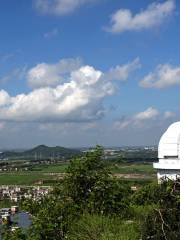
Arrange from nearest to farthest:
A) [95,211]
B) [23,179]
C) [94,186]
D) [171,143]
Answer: [95,211] < [94,186] < [171,143] < [23,179]

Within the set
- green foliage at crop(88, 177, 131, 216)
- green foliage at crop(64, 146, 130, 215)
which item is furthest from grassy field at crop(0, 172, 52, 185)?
green foliage at crop(88, 177, 131, 216)

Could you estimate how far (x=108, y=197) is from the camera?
18516 millimetres

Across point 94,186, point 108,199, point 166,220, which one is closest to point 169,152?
point 94,186

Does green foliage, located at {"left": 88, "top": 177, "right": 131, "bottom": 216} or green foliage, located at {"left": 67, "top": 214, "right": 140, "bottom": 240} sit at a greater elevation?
green foliage, located at {"left": 88, "top": 177, "right": 131, "bottom": 216}

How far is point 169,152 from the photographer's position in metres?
34.8

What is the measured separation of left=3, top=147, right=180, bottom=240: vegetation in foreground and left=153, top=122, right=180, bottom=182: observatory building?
13355 millimetres

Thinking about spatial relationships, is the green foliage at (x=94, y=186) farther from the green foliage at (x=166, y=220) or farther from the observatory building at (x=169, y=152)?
the observatory building at (x=169, y=152)

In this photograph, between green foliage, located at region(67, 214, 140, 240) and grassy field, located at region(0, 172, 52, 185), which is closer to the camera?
green foliage, located at region(67, 214, 140, 240)

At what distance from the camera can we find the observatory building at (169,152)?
3412cm

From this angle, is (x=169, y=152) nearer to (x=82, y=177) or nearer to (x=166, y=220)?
(x=82, y=177)

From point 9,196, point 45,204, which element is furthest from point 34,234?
point 9,196

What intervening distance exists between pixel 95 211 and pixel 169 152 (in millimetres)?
17672

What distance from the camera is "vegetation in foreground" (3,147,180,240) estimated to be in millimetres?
11477

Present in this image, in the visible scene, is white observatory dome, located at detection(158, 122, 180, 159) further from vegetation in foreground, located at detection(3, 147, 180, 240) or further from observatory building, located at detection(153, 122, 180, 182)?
vegetation in foreground, located at detection(3, 147, 180, 240)
